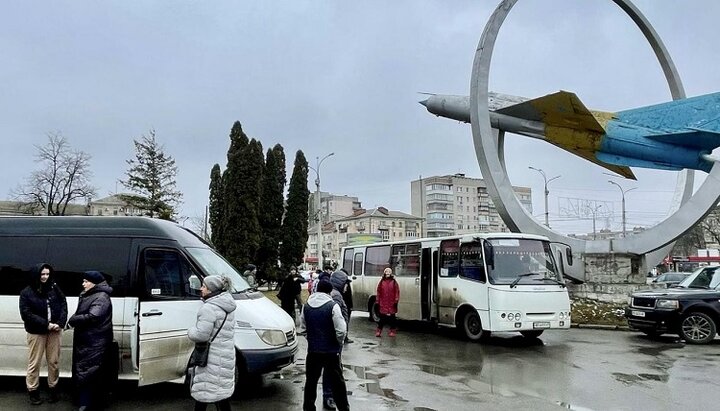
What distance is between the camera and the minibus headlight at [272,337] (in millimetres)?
7035

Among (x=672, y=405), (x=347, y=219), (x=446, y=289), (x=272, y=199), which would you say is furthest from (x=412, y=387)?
(x=347, y=219)

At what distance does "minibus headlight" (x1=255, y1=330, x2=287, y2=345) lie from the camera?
23.1ft

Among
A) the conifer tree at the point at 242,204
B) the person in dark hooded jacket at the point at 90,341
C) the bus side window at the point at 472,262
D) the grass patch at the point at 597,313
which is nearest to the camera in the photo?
the person in dark hooded jacket at the point at 90,341

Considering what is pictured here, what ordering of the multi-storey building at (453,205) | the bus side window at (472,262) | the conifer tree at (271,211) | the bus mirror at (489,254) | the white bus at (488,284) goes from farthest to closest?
the multi-storey building at (453,205)
the conifer tree at (271,211)
the bus side window at (472,262)
the bus mirror at (489,254)
the white bus at (488,284)

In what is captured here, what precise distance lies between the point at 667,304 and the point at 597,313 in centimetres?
410

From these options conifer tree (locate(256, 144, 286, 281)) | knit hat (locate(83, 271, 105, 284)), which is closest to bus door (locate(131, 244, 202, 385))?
knit hat (locate(83, 271, 105, 284))

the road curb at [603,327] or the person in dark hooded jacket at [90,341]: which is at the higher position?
the person in dark hooded jacket at [90,341]

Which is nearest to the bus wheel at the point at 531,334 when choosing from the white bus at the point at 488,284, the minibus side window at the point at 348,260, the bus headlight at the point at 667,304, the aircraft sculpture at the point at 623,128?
the white bus at the point at 488,284

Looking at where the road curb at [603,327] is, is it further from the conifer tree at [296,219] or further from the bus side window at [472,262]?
the conifer tree at [296,219]

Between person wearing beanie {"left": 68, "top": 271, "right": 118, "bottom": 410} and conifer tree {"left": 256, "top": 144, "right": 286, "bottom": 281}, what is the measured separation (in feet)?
101

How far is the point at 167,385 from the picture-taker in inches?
302

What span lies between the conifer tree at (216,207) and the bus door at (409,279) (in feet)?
71.9

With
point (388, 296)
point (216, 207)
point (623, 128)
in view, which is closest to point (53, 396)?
point (388, 296)

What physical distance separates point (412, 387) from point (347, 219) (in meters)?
88.2
